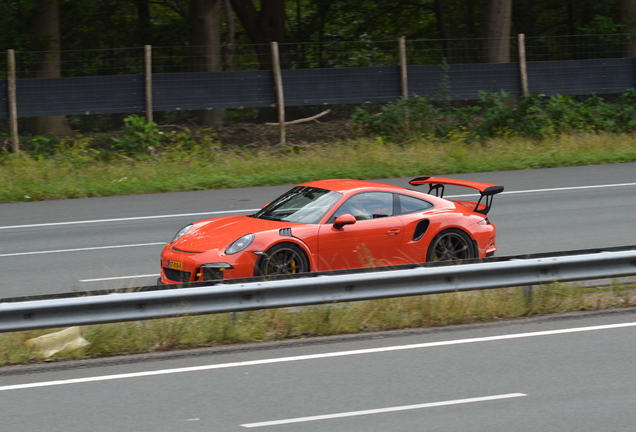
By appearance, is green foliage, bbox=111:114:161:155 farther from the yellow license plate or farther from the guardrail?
the guardrail

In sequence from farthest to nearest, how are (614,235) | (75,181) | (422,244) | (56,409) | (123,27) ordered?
(123,27), (75,181), (614,235), (422,244), (56,409)

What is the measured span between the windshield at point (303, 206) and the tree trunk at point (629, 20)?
1955cm

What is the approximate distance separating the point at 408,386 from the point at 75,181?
13.1 metres

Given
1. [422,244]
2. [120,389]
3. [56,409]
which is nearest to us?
[56,409]

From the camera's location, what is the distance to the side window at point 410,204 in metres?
9.87

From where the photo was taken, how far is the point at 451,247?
9953 millimetres

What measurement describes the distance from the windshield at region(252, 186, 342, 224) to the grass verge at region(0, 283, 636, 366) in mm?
1627

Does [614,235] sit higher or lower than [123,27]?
lower

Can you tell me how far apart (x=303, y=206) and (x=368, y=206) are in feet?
2.54

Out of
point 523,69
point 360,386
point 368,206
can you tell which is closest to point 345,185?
point 368,206

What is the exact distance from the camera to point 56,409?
18.8ft

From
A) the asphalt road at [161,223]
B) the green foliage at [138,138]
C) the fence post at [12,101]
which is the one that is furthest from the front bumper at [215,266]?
the fence post at [12,101]

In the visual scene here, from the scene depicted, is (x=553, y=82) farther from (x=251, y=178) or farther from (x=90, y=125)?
→ (x=90, y=125)

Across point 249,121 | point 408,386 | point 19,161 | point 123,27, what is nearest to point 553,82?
point 249,121
